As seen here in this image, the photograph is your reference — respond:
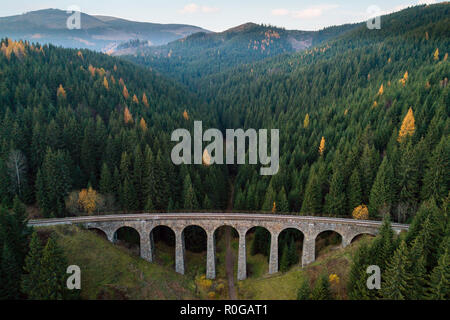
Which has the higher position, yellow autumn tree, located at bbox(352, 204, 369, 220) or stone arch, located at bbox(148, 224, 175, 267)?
yellow autumn tree, located at bbox(352, 204, 369, 220)

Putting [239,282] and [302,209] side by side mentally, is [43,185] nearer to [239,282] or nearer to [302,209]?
[239,282]

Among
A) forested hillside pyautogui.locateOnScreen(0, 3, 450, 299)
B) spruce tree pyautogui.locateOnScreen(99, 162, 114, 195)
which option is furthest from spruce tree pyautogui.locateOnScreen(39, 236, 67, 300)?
spruce tree pyautogui.locateOnScreen(99, 162, 114, 195)

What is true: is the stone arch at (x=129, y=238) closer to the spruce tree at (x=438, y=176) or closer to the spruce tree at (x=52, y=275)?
the spruce tree at (x=52, y=275)

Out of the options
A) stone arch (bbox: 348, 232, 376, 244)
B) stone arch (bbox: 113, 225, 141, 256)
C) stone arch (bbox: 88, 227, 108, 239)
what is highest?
stone arch (bbox: 348, 232, 376, 244)

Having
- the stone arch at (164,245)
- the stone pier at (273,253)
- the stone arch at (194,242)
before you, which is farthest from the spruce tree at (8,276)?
the stone pier at (273,253)

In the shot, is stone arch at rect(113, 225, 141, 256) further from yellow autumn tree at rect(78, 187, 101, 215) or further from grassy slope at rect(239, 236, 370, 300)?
grassy slope at rect(239, 236, 370, 300)
